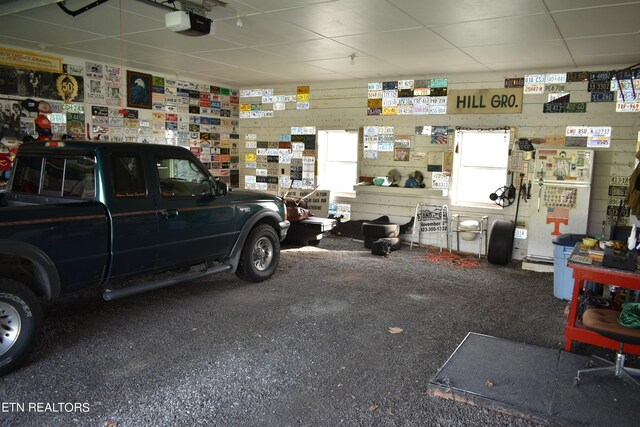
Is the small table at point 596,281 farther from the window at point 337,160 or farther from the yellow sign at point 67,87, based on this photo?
the yellow sign at point 67,87

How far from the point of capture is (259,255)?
6547 mm

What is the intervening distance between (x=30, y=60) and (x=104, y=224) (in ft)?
15.2

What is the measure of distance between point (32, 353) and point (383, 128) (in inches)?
283

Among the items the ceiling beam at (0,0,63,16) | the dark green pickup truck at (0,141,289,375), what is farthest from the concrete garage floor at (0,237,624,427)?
the ceiling beam at (0,0,63,16)

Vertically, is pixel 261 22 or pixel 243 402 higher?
pixel 261 22

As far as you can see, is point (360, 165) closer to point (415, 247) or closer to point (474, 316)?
point (415, 247)

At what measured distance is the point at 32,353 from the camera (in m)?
4.09

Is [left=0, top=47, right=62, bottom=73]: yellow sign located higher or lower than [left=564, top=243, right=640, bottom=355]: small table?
higher

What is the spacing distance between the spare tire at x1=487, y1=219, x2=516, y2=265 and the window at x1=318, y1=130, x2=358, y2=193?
129 inches

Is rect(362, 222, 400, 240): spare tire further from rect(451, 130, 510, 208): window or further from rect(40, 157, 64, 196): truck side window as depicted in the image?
rect(40, 157, 64, 196): truck side window

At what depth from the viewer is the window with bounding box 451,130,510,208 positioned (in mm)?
8523

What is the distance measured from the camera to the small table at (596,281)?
3.85 m

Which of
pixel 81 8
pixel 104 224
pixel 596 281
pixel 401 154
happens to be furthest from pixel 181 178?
pixel 401 154

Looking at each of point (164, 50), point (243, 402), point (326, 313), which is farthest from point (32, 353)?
point (164, 50)
